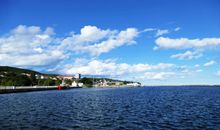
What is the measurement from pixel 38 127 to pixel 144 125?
12970 mm

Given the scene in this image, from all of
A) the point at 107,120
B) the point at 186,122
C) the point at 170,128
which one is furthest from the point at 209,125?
the point at 107,120

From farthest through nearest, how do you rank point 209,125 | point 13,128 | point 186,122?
point 186,122, point 209,125, point 13,128

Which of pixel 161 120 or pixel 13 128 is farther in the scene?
pixel 161 120

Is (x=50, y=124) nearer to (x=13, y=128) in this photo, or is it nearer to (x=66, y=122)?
(x=66, y=122)

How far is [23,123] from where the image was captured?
3547 cm

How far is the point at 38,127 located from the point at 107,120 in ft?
32.6

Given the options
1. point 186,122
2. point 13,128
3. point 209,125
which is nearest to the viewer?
point 13,128

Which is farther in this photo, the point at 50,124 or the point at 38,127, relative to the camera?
the point at 50,124

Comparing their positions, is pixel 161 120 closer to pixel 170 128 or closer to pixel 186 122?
pixel 186 122

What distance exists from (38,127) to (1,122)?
652 cm

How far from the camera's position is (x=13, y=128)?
3180 centimetres

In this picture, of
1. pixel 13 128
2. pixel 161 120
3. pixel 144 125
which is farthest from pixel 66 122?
pixel 161 120

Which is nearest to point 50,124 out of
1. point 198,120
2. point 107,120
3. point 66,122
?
point 66,122

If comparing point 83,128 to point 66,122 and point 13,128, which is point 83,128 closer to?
point 66,122
